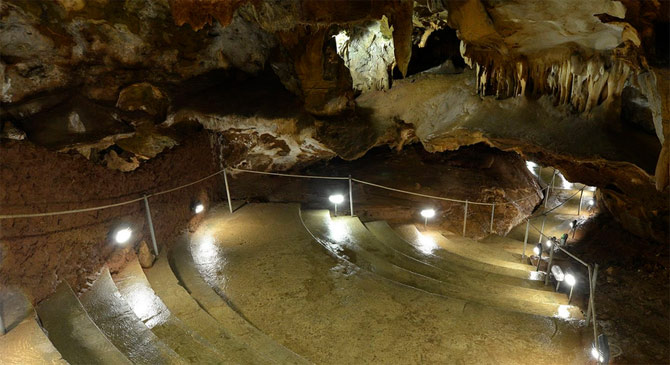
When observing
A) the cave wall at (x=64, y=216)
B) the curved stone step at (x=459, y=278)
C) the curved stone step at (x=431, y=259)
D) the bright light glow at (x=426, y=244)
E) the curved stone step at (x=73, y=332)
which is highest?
the cave wall at (x=64, y=216)

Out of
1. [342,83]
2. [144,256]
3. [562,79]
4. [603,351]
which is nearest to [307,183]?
[342,83]

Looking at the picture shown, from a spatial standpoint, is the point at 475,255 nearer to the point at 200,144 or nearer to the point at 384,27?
the point at 384,27

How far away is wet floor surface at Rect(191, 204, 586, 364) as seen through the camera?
4.62m

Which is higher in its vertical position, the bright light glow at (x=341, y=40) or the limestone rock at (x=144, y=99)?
the bright light glow at (x=341, y=40)

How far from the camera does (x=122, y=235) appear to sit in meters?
5.93

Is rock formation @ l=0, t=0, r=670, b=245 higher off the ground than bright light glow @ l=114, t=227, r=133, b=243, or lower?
higher

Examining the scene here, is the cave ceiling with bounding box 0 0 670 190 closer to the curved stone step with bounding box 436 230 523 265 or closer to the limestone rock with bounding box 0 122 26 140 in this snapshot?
the limestone rock with bounding box 0 122 26 140

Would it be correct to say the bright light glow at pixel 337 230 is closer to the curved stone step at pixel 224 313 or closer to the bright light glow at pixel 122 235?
the curved stone step at pixel 224 313

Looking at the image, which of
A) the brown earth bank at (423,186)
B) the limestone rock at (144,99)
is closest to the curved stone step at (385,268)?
the brown earth bank at (423,186)

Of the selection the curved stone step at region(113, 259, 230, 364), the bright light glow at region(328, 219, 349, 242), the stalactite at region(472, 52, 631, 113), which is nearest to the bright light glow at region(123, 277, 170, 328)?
the curved stone step at region(113, 259, 230, 364)

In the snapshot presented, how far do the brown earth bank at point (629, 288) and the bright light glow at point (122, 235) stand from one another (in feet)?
22.7

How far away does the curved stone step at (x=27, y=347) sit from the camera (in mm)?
3678

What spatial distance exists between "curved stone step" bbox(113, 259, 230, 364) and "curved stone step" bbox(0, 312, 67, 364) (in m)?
1.11

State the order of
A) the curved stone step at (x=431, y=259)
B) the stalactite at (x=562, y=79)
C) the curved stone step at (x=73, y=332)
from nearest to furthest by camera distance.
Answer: the curved stone step at (x=73, y=332)
the stalactite at (x=562, y=79)
the curved stone step at (x=431, y=259)
